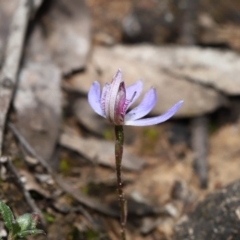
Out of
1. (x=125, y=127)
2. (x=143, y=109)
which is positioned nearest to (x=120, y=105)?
(x=143, y=109)

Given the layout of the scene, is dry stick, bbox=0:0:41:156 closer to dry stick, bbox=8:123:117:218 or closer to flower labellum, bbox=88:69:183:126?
dry stick, bbox=8:123:117:218

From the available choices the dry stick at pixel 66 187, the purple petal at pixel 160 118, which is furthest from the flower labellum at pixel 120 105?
the dry stick at pixel 66 187

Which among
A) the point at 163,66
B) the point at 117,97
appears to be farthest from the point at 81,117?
the point at 117,97

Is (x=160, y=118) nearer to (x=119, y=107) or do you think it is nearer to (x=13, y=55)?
(x=119, y=107)

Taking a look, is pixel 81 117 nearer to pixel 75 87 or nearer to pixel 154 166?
pixel 75 87

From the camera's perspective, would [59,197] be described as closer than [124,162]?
Yes

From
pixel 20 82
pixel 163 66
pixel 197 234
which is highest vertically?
pixel 163 66

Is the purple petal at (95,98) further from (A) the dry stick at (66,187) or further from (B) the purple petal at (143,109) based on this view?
(A) the dry stick at (66,187)

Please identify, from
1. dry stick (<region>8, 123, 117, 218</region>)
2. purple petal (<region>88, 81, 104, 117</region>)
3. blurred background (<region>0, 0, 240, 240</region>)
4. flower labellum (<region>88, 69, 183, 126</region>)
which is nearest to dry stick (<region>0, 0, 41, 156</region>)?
blurred background (<region>0, 0, 240, 240</region>)
